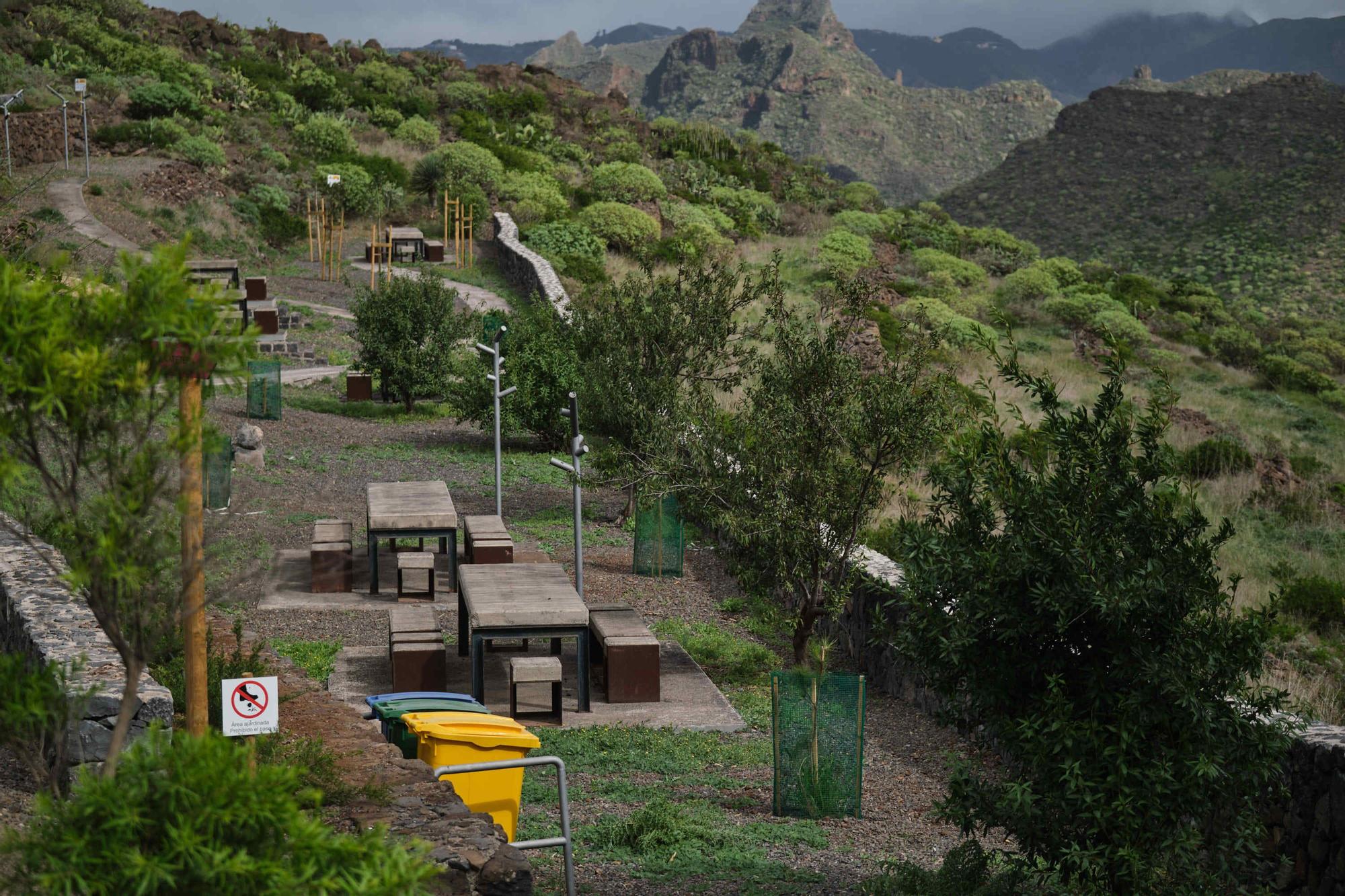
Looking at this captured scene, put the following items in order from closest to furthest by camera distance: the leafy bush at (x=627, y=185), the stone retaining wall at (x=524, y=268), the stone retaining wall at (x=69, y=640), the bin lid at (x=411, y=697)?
the stone retaining wall at (x=69, y=640), the bin lid at (x=411, y=697), the stone retaining wall at (x=524, y=268), the leafy bush at (x=627, y=185)

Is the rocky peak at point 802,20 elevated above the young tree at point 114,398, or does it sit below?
above

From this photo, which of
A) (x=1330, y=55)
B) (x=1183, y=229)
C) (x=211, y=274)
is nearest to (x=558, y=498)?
(x=211, y=274)

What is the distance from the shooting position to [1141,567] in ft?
16.9

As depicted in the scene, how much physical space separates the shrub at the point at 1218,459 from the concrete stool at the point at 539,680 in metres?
13.7

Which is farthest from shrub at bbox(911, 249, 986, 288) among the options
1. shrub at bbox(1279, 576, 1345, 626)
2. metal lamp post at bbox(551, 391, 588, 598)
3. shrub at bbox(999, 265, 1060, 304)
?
metal lamp post at bbox(551, 391, 588, 598)

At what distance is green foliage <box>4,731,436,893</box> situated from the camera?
9.65ft

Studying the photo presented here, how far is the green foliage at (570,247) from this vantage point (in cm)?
2838

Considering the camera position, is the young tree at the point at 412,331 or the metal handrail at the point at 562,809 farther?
the young tree at the point at 412,331

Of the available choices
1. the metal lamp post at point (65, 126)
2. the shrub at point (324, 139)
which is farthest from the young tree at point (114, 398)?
the shrub at point (324, 139)

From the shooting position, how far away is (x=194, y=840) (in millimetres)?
2938

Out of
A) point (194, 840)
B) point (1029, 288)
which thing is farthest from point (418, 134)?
point (194, 840)

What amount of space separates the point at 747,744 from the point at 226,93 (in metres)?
35.9

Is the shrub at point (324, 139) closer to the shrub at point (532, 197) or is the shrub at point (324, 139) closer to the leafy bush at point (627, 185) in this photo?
the shrub at point (532, 197)

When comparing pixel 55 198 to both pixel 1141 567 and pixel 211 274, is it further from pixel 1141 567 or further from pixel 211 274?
pixel 1141 567
